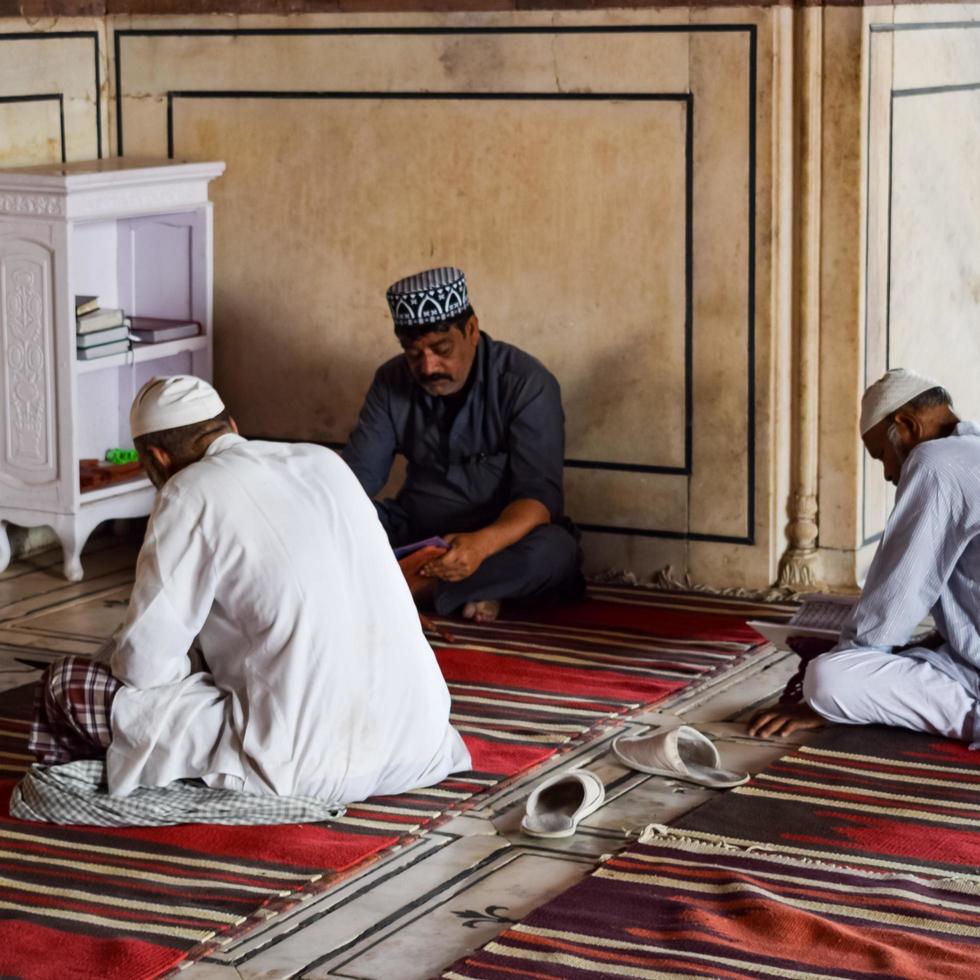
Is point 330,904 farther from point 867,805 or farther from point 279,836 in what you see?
point 867,805

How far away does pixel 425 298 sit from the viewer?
17.7 ft

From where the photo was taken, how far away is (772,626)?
4.62 metres

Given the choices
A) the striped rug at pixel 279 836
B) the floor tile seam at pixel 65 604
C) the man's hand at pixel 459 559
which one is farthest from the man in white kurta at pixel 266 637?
the floor tile seam at pixel 65 604

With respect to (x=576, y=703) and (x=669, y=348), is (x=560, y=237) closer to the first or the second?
(x=669, y=348)

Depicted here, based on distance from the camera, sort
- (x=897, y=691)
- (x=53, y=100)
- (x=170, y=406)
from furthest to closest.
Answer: (x=53, y=100) < (x=897, y=691) < (x=170, y=406)

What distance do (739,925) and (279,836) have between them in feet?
3.22

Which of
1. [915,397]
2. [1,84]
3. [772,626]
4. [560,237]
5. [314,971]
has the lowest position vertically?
[314,971]

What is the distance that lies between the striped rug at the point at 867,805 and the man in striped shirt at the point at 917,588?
0.28 ft

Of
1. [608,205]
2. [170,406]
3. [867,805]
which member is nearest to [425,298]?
[608,205]

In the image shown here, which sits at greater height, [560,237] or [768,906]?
[560,237]

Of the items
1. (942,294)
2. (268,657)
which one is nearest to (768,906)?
(268,657)

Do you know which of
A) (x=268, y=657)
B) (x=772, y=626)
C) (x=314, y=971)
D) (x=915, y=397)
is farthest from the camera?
(x=772, y=626)

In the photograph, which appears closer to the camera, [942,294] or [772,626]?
[772,626]

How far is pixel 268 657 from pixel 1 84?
322 centimetres
